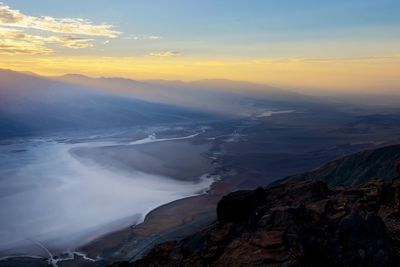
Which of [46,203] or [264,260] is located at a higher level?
[264,260]

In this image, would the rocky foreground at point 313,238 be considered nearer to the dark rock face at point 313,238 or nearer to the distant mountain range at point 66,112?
the dark rock face at point 313,238

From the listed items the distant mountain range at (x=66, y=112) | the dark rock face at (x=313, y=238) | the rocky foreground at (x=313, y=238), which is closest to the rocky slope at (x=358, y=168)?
the rocky foreground at (x=313, y=238)

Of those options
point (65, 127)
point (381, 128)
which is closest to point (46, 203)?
point (65, 127)

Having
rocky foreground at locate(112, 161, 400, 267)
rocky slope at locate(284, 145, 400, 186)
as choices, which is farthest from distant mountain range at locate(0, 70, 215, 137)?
rocky foreground at locate(112, 161, 400, 267)

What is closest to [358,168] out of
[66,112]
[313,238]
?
[313,238]

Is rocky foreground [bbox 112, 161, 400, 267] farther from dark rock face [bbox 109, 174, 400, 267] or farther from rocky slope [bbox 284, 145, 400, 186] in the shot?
rocky slope [bbox 284, 145, 400, 186]

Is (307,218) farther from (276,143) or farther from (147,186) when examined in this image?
(276,143)
